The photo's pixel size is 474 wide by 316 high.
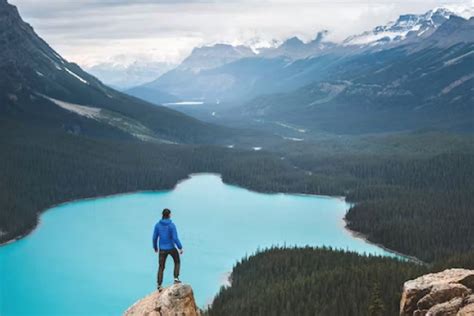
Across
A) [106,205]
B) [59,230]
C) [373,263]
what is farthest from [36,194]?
[373,263]

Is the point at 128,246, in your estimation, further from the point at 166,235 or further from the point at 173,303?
the point at 173,303

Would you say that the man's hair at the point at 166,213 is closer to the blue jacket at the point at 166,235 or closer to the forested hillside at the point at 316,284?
the blue jacket at the point at 166,235

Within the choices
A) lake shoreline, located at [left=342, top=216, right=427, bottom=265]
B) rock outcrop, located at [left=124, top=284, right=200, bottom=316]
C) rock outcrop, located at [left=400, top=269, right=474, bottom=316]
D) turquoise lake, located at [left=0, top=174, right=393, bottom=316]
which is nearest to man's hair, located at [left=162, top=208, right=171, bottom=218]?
rock outcrop, located at [left=124, top=284, right=200, bottom=316]

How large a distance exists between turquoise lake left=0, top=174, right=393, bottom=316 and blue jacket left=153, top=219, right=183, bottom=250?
6107 cm

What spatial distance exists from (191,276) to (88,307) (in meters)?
21.5

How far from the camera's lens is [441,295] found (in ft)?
133

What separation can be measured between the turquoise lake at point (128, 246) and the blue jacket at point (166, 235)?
200ft

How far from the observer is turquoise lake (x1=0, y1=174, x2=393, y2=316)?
10850 centimetres

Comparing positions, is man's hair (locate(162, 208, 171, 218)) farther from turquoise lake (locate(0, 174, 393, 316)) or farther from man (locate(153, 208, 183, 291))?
turquoise lake (locate(0, 174, 393, 316))

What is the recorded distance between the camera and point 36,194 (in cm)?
19300

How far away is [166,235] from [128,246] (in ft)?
341

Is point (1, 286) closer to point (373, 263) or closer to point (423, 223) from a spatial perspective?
point (373, 263)

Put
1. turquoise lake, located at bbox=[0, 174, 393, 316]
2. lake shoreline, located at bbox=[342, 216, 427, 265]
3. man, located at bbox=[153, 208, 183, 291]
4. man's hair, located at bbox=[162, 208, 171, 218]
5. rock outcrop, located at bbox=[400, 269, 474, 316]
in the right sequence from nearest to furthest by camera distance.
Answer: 1. rock outcrop, located at bbox=[400, 269, 474, 316]
2. man's hair, located at bbox=[162, 208, 171, 218]
3. man, located at bbox=[153, 208, 183, 291]
4. turquoise lake, located at bbox=[0, 174, 393, 316]
5. lake shoreline, located at bbox=[342, 216, 427, 265]

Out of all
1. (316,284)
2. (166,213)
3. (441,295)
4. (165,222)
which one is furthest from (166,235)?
(316,284)
